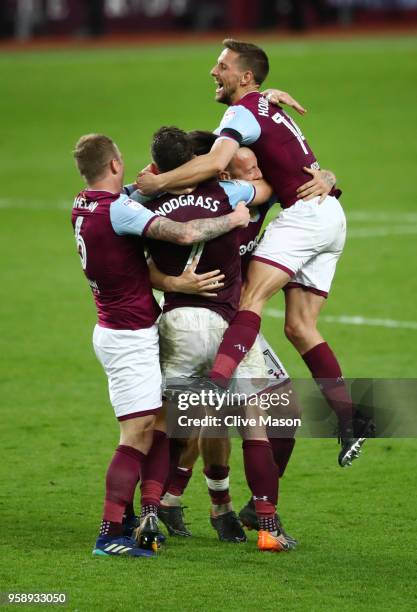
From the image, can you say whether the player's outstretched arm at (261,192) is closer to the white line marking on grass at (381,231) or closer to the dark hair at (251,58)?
the dark hair at (251,58)

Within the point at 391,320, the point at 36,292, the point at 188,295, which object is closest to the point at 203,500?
the point at 188,295

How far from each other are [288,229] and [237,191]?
2.54 ft

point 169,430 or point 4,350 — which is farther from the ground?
point 169,430

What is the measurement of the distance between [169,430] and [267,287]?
104 centimetres

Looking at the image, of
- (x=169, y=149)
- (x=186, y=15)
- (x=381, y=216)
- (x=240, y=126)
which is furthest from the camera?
(x=186, y=15)

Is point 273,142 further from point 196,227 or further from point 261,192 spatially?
point 196,227

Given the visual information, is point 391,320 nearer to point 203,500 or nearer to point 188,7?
point 203,500

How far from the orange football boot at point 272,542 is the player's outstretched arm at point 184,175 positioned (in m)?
1.84

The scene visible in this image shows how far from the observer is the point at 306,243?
307 inches

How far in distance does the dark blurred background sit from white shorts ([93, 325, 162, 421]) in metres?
30.8

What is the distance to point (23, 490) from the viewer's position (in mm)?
8016

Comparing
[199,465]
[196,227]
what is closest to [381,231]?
[199,465]

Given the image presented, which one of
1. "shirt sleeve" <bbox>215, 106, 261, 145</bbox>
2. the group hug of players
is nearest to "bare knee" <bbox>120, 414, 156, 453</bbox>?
the group hug of players

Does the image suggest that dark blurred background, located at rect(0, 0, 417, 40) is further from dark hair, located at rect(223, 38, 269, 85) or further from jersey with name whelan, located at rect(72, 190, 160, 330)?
jersey with name whelan, located at rect(72, 190, 160, 330)
